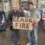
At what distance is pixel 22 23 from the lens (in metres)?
1.85

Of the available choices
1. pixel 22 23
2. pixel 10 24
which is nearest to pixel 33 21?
pixel 22 23

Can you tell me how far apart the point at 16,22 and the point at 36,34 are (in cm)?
26

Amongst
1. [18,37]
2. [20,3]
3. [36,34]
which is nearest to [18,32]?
[18,37]

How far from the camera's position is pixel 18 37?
1.93 metres

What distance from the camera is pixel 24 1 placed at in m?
1.82

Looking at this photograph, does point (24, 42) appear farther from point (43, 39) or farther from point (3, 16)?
point (3, 16)

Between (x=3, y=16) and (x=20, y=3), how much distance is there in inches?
9.8

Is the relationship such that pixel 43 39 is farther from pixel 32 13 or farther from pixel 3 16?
pixel 3 16

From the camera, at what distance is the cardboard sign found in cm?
185

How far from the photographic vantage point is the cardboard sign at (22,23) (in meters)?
1.85

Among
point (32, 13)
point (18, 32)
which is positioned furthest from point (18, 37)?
point (32, 13)

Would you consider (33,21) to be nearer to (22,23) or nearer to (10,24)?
(22,23)

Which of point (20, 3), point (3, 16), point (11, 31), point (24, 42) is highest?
point (20, 3)

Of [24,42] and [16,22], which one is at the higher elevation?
[16,22]
